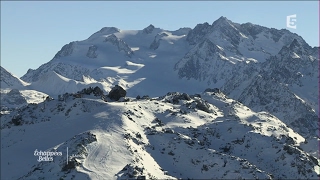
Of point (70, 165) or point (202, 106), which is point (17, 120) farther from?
point (202, 106)

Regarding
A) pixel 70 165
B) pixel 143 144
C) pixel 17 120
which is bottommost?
pixel 17 120

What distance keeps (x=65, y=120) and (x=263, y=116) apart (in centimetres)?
4575

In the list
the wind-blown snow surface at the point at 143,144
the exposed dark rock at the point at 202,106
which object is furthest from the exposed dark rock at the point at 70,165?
the exposed dark rock at the point at 202,106

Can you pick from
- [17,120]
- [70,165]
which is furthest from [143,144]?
[17,120]

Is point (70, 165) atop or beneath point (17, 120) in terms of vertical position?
atop

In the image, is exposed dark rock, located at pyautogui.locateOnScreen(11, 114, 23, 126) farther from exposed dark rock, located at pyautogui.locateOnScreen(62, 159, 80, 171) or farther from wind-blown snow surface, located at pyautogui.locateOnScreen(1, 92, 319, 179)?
exposed dark rock, located at pyautogui.locateOnScreen(62, 159, 80, 171)

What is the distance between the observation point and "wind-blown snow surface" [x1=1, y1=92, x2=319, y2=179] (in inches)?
2505

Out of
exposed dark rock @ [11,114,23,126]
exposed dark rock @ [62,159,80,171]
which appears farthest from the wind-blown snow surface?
exposed dark rock @ [11,114,23,126]

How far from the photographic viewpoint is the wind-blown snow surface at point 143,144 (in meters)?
63.6

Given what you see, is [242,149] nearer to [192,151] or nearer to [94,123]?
[192,151]

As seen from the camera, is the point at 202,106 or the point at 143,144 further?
the point at 202,106

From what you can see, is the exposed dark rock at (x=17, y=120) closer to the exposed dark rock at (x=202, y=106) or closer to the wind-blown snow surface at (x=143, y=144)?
the wind-blown snow surface at (x=143, y=144)

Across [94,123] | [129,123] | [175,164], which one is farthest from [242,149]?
[94,123]

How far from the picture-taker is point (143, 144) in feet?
242
